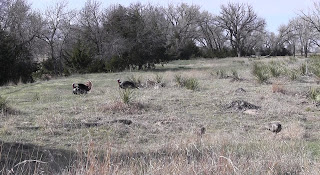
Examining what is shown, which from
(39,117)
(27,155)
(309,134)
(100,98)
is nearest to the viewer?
(27,155)

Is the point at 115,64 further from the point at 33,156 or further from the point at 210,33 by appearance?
the point at 210,33

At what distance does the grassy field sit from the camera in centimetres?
428

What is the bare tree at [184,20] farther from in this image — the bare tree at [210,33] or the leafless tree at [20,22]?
the leafless tree at [20,22]

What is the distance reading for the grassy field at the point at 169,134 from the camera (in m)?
4.28

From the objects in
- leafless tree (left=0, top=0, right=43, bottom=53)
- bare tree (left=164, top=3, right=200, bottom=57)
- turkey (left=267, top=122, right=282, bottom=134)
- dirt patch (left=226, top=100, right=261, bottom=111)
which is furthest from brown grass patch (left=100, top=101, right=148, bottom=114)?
bare tree (left=164, top=3, right=200, bottom=57)

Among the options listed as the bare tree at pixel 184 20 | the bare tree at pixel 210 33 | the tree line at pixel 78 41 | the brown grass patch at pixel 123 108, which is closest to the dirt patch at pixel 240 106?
the brown grass patch at pixel 123 108

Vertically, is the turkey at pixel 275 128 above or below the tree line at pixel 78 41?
below

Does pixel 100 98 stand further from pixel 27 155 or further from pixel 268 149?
pixel 268 149

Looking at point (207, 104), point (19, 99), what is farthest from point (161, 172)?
point (19, 99)

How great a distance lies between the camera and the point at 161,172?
12.6 feet

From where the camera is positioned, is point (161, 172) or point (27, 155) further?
point (27, 155)

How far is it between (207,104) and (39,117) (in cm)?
454

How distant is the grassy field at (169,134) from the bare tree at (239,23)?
52.9m

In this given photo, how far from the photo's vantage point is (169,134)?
7672mm
